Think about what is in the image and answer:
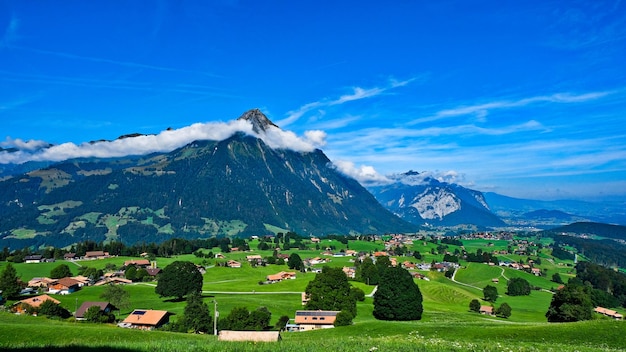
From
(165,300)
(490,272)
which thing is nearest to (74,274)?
(165,300)

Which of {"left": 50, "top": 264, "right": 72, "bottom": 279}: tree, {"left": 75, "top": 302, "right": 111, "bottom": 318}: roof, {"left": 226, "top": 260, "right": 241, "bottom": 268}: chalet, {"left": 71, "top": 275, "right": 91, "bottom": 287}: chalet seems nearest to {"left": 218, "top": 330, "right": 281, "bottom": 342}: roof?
{"left": 75, "top": 302, "right": 111, "bottom": 318}: roof

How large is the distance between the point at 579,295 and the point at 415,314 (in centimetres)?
2653

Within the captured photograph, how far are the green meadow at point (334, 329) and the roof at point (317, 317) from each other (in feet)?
14.0

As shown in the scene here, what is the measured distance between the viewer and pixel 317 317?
70438 millimetres

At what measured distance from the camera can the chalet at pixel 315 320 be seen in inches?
2714

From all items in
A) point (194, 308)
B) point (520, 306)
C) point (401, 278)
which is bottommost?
point (520, 306)

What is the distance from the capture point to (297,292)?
11538 cm

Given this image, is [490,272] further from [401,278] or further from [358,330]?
[358,330]

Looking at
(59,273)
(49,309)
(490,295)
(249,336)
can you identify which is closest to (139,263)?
(59,273)

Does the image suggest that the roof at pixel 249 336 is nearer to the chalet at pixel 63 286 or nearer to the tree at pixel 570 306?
the tree at pixel 570 306

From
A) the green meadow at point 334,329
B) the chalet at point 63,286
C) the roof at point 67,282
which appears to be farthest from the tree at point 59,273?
the chalet at point 63,286

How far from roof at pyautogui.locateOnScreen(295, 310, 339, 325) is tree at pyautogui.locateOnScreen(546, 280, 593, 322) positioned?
3660cm

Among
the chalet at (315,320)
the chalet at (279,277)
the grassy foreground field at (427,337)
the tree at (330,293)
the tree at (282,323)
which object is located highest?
the grassy foreground field at (427,337)

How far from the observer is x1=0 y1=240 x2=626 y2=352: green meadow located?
21328 mm
